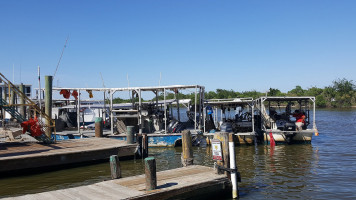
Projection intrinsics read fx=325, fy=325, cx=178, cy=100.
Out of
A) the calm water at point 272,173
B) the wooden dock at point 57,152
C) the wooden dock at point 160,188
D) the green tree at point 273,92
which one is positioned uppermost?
the green tree at point 273,92

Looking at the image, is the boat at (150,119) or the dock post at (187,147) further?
the boat at (150,119)

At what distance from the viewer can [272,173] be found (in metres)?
13.2

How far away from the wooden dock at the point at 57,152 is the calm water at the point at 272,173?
0.44 m

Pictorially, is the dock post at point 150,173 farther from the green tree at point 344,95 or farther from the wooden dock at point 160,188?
the green tree at point 344,95

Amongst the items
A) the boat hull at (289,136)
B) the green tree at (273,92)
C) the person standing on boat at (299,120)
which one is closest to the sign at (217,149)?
the boat hull at (289,136)

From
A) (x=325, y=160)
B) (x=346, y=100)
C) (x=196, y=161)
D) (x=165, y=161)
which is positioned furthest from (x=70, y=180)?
(x=346, y=100)

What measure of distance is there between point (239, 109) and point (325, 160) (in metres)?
7.95

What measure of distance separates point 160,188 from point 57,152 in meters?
7.19

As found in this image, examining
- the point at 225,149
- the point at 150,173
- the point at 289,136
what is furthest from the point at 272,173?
the point at 289,136

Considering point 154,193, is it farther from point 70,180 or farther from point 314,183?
point 314,183

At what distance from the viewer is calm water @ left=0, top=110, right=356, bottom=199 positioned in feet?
35.1

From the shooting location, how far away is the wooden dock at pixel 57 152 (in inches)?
501

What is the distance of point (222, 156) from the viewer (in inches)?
394

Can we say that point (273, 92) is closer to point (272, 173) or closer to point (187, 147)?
point (272, 173)
